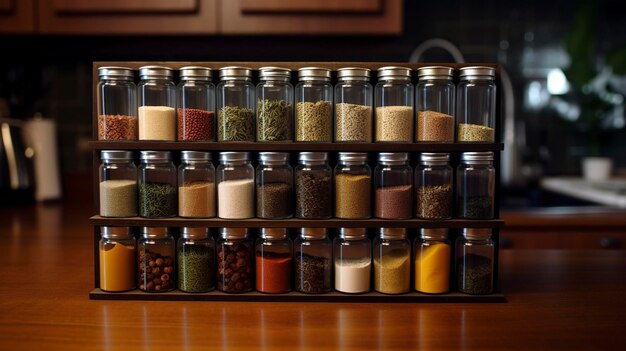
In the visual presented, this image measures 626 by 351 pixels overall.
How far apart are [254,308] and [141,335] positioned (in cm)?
20

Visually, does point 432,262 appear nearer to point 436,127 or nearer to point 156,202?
point 436,127

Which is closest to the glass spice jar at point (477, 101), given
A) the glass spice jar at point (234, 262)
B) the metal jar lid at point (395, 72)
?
the metal jar lid at point (395, 72)

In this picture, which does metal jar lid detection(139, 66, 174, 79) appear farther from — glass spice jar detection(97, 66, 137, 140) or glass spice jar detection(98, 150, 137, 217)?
glass spice jar detection(98, 150, 137, 217)

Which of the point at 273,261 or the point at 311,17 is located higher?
the point at 311,17

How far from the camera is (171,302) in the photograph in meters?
0.99

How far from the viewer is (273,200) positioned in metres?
1.00

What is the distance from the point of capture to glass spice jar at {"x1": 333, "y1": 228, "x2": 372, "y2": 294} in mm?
1003

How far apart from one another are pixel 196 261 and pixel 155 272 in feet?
0.24

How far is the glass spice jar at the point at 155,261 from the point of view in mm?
1013

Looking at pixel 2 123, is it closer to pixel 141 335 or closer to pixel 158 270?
pixel 158 270

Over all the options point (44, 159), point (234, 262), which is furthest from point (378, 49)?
point (234, 262)

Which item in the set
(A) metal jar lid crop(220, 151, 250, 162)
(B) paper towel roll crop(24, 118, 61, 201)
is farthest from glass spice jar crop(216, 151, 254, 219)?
(B) paper towel roll crop(24, 118, 61, 201)

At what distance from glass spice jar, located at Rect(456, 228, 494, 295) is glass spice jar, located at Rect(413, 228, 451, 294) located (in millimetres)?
27

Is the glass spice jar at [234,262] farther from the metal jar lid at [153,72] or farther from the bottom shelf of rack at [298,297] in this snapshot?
the metal jar lid at [153,72]
